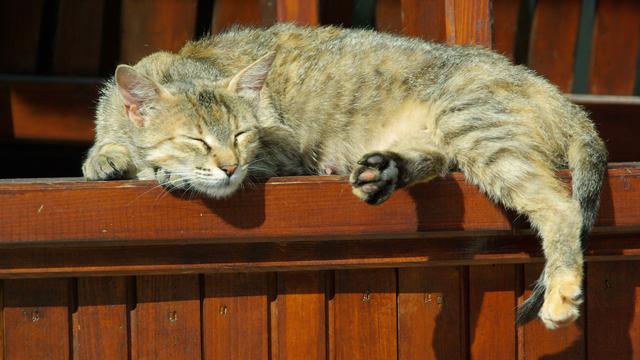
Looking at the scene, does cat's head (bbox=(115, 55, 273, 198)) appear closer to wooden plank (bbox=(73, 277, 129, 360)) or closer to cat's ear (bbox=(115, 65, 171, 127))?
cat's ear (bbox=(115, 65, 171, 127))

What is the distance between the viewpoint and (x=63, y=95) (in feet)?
14.5

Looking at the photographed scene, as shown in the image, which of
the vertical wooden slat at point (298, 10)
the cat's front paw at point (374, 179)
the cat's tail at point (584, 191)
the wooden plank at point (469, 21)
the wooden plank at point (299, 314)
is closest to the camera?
the cat's front paw at point (374, 179)

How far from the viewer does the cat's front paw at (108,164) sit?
2.84m

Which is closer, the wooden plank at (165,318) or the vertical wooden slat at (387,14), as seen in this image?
the wooden plank at (165,318)

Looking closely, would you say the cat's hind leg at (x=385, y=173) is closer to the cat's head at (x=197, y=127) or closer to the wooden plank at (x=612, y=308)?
the cat's head at (x=197, y=127)

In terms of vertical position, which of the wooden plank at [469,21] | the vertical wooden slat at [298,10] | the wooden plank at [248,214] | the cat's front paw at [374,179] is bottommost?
the wooden plank at [248,214]

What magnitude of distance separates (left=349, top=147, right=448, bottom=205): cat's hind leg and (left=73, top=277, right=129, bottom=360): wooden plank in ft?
2.77

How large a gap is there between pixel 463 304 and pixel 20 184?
4.97 ft

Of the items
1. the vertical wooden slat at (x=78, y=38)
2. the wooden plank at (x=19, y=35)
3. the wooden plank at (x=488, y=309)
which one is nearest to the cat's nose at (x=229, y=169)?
the wooden plank at (x=488, y=309)

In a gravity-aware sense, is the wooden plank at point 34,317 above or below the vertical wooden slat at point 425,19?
below

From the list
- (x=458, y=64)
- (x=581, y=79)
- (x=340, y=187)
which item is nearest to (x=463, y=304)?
(x=340, y=187)

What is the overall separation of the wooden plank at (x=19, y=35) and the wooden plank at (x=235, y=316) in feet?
7.63

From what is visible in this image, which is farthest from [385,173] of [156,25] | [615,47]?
[615,47]

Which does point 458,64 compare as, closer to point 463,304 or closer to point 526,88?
point 526,88
